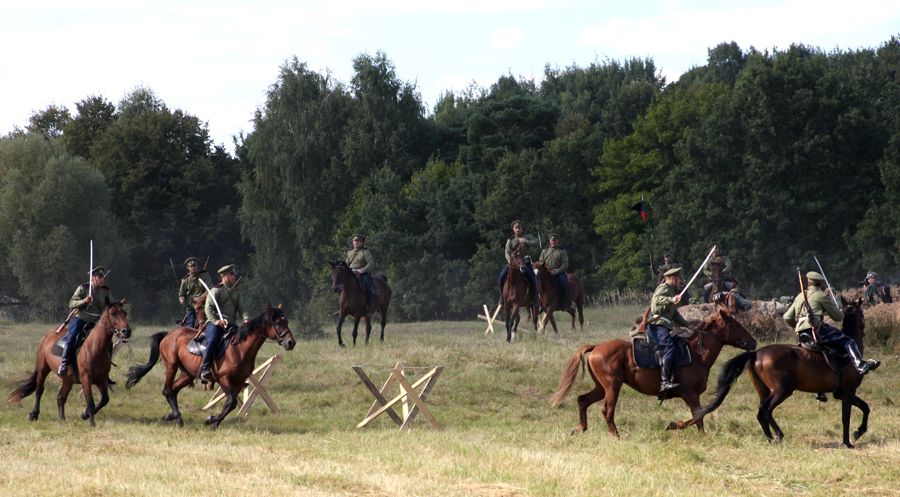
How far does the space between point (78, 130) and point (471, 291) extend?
29.7 m

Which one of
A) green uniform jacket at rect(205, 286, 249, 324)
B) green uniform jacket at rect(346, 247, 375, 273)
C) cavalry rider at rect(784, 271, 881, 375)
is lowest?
cavalry rider at rect(784, 271, 881, 375)

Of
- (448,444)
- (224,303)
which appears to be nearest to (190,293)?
(224,303)

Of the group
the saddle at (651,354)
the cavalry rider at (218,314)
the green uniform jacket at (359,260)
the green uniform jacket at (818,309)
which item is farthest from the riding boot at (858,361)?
the green uniform jacket at (359,260)

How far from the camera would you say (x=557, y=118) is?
71.0m

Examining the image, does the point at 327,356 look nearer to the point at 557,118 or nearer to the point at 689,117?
the point at 689,117

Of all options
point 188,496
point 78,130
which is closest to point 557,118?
point 78,130

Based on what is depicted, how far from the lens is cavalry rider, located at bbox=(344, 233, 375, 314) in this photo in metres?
32.7

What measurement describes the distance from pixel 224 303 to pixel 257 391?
185cm

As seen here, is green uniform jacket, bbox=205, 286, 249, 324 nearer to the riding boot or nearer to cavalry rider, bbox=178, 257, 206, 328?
cavalry rider, bbox=178, 257, 206, 328

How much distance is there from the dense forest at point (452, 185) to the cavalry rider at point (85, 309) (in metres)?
17.2

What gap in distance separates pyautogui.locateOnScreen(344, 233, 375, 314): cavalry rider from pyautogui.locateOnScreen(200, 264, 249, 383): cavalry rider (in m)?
11.4

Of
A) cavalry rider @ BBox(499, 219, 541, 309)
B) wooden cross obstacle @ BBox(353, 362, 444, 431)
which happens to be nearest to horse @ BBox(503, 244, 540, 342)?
cavalry rider @ BBox(499, 219, 541, 309)

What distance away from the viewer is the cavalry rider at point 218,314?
2005 centimetres

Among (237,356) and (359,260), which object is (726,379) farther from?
(359,260)
